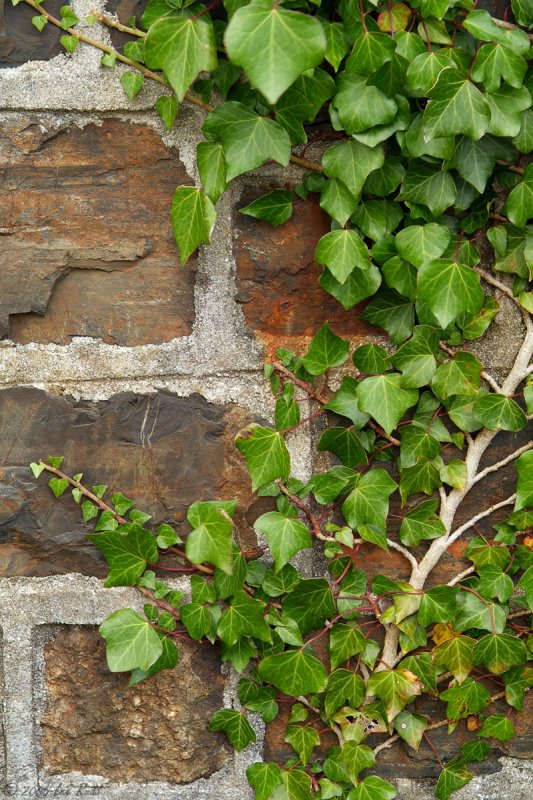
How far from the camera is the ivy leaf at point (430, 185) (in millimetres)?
782

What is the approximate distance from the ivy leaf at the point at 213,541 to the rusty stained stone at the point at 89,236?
20 cm

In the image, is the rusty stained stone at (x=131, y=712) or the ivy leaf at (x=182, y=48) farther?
the rusty stained stone at (x=131, y=712)

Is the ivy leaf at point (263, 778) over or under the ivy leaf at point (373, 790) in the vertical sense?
under

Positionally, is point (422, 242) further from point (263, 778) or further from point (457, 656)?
point (263, 778)

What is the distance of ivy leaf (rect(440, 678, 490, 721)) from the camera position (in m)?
0.84

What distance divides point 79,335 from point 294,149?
0.29m

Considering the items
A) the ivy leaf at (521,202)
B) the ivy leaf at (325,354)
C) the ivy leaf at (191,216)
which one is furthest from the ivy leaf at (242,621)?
the ivy leaf at (521,202)

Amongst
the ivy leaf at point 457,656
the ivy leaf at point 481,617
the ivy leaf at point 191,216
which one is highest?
the ivy leaf at point 191,216

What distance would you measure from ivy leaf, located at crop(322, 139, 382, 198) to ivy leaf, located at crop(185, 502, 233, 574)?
346mm

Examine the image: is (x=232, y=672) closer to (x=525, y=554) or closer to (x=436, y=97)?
(x=525, y=554)

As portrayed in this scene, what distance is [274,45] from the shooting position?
0.63m

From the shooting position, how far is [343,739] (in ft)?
2.77

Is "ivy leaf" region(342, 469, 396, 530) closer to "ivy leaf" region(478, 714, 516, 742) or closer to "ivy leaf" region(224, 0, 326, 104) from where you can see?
"ivy leaf" region(478, 714, 516, 742)

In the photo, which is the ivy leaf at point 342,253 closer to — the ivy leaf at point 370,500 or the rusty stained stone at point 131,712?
the ivy leaf at point 370,500
